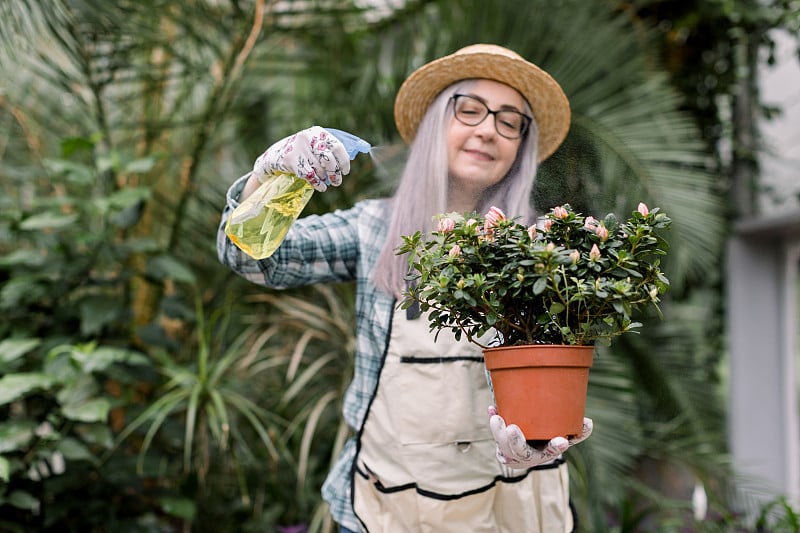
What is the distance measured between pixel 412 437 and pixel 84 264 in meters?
1.43

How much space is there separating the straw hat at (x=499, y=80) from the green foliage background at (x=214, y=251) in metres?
0.28

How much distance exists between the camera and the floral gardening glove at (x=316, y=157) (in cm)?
126

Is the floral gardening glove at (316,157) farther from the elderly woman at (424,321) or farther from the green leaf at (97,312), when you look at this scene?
the green leaf at (97,312)

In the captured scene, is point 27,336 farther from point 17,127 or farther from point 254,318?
point 17,127

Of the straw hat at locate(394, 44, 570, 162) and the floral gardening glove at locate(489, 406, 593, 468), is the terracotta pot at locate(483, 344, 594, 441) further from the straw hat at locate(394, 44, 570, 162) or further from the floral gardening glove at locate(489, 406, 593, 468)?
the straw hat at locate(394, 44, 570, 162)

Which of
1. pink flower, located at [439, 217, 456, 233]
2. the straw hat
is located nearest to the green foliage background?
the straw hat

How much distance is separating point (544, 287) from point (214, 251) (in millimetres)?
1784

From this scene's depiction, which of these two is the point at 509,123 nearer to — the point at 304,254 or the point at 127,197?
the point at 304,254

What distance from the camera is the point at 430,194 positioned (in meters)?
1.54

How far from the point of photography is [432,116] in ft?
5.34

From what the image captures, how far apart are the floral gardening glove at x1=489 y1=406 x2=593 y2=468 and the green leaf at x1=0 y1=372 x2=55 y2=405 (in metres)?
1.32

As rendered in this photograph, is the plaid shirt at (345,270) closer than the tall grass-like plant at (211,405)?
Yes

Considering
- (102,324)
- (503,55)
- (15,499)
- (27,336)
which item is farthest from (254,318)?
(503,55)

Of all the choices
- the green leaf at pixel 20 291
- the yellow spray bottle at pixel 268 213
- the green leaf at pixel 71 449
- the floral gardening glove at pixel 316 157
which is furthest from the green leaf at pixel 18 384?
the floral gardening glove at pixel 316 157
